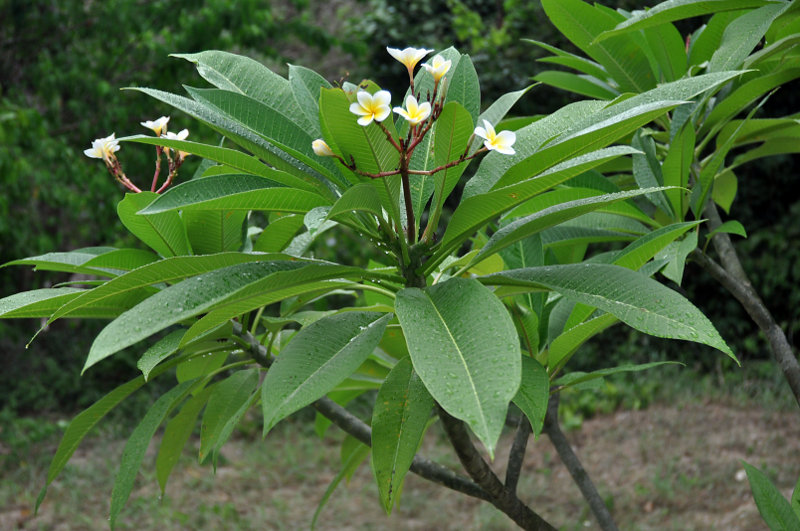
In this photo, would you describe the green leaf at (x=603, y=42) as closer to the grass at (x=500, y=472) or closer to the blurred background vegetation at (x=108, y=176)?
the grass at (x=500, y=472)

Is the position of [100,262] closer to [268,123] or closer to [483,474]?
[268,123]

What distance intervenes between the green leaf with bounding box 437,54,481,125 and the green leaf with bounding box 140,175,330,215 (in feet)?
0.74

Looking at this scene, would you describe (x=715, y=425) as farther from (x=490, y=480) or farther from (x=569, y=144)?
(x=569, y=144)

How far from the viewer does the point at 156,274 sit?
709 mm

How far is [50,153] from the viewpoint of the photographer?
4.39m

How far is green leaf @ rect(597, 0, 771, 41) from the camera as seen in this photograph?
38.3 inches

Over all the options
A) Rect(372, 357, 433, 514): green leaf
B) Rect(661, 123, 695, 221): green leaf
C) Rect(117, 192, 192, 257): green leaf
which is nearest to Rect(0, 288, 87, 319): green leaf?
Rect(117, 192, 192, 257): green leaf

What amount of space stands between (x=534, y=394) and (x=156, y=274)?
40 centimetres

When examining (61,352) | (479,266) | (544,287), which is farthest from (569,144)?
(61,352)

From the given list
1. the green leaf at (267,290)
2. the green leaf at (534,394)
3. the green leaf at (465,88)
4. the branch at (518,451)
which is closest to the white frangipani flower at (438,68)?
the green leaf at (465,88)

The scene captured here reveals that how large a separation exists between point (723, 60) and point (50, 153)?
4.22 m

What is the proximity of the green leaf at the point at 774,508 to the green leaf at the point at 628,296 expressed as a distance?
50 centimetres

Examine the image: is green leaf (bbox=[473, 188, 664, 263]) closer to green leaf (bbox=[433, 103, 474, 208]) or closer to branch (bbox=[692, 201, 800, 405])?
green leaf (bbox=[433, 103, 474, 208])

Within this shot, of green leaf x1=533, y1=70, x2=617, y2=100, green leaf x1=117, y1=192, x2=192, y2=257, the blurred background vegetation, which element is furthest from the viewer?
the blurred background vegetation
